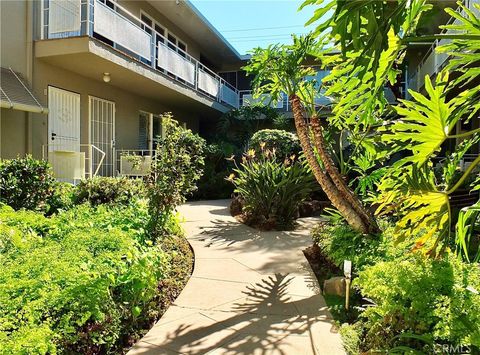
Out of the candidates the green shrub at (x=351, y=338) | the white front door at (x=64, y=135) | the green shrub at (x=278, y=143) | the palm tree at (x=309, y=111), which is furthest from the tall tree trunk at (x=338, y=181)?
the white front door at (x=64, y=135)

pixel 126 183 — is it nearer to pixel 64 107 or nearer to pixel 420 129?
pixel 64 107

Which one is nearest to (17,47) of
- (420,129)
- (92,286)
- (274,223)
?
(274,223)

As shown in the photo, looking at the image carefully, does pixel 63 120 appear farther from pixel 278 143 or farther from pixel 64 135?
pixel 278 143

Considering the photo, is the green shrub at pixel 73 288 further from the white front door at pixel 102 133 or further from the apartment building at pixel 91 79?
the white front door at pixel 102 133

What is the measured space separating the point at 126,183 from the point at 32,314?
17.2 ft

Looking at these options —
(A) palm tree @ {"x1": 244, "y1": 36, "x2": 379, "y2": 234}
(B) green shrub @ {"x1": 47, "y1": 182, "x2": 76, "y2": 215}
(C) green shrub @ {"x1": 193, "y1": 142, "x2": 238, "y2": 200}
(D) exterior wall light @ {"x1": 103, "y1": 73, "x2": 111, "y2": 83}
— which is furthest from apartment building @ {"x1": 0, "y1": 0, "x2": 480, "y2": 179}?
(C) green shrub @ {"x1": 193, "y1": 142, "x2": 238, "y2": 200}

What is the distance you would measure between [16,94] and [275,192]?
606 centimetres

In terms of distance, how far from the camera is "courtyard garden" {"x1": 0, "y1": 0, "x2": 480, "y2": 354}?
2355mm

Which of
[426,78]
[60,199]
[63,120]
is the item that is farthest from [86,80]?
[426,78]

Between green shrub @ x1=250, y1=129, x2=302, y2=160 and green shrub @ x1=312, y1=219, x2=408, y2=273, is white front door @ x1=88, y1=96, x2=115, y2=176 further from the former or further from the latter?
green shrub @ x1=312, y1=219, x2=408, y2=273

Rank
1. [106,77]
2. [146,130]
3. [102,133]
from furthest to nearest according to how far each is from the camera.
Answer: [146,130] → [102,133] → [106,77]

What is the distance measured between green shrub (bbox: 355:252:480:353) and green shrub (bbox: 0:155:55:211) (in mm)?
5831

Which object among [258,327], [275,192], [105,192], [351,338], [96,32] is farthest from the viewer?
[96,32]

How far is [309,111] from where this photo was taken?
5578 mm
